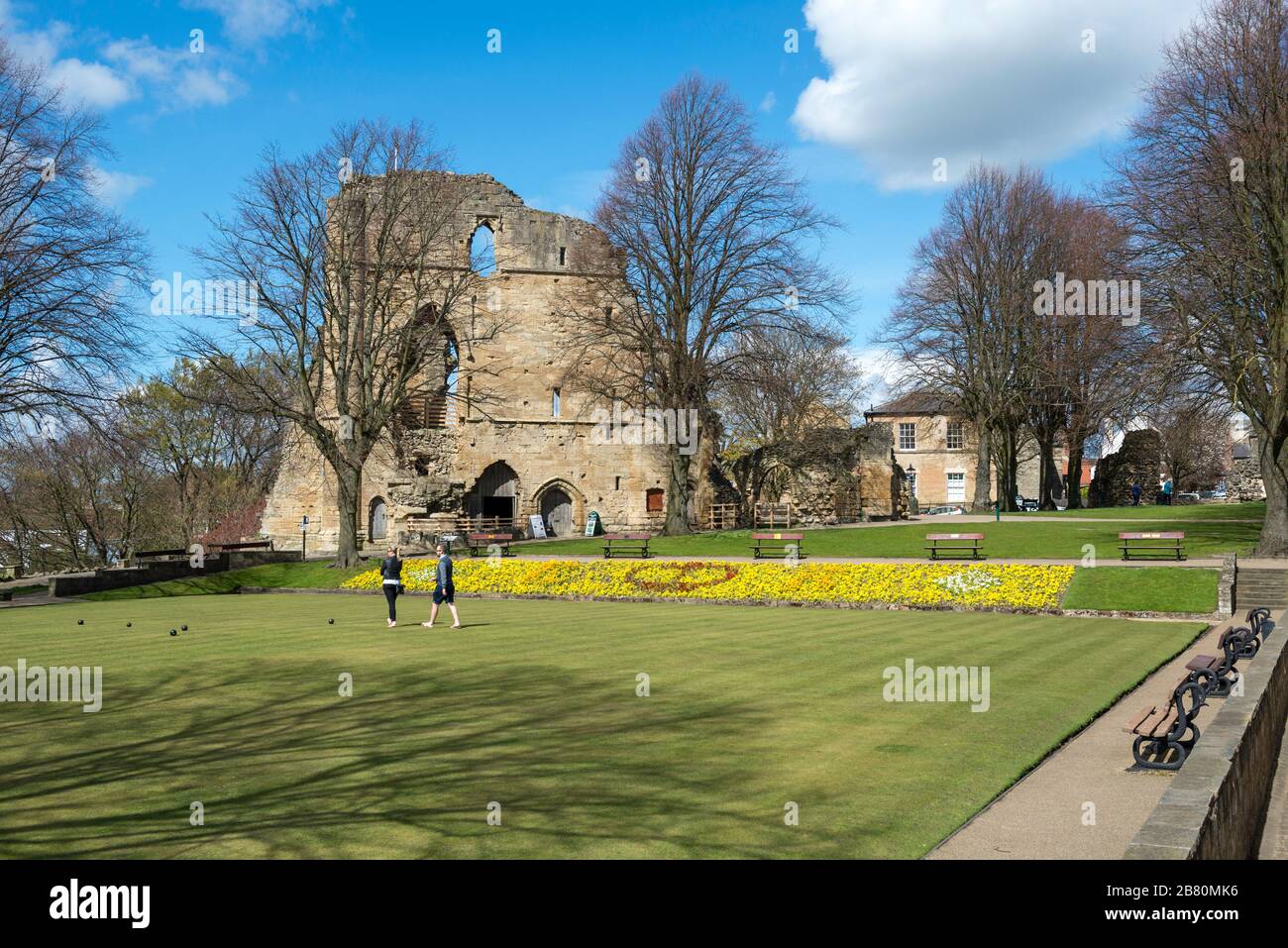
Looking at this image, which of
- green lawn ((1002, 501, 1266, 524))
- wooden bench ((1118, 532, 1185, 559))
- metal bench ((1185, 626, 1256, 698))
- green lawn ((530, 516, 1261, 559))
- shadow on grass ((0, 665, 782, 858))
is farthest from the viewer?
green lawn ((1002, 501, 1266, 524))

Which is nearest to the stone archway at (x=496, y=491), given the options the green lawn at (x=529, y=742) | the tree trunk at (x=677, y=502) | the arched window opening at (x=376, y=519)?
the arched window opening at (x=376, y=519)

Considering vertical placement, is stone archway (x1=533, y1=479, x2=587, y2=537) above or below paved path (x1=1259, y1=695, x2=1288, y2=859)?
above

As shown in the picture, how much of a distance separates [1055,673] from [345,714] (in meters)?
10.0

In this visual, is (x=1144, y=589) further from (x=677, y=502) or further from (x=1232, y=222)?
(x=677, y=502)

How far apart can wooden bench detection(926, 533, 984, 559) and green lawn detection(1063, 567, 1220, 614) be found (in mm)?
5283

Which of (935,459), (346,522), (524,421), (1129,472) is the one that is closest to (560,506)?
(524,421)

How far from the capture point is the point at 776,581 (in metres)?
28.0

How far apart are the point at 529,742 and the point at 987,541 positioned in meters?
28.9

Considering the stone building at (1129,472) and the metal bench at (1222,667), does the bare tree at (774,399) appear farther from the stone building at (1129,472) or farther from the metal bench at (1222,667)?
the metal bench at (1222,667)

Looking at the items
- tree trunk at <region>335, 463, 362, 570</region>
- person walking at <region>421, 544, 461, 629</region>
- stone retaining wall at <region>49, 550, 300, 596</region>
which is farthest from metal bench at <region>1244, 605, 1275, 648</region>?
stone retaining wall at <region>49, 550, 300, 596</region>

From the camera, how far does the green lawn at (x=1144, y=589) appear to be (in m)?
23.0

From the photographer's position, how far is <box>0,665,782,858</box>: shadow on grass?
7176 millimetres

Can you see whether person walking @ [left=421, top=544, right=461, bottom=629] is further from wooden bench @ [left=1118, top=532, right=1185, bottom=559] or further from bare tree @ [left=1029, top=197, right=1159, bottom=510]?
bare tree @ [left=1029, top=197, right=1159, bottom=510]
